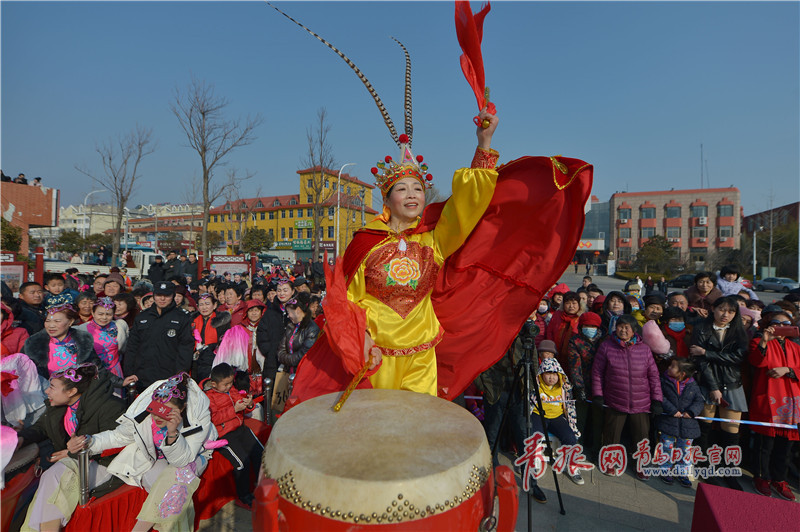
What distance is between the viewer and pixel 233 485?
135 inches

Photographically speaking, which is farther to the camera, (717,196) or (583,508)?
(717,196)

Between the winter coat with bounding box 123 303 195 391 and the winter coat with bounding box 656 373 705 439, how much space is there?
4.78 m

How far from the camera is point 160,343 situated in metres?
4.39

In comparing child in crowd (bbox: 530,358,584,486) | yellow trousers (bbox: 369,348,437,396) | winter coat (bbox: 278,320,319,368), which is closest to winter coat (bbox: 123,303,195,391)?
winter coat (bbox: 278,320,319,368)

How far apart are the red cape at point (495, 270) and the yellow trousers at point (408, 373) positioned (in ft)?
0.40

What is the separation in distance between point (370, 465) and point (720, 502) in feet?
6.41

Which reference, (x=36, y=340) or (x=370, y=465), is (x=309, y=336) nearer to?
(x=36, y=340)

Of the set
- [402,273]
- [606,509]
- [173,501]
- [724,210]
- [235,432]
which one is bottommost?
[606,509]

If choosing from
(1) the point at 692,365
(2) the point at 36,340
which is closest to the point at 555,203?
(1) the point at 692,365

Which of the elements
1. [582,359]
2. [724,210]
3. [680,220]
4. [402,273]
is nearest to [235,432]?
[402,273]

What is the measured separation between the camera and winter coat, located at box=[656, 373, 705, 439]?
3.76m

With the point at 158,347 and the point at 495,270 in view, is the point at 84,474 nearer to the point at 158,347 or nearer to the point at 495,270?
the point at 158,347

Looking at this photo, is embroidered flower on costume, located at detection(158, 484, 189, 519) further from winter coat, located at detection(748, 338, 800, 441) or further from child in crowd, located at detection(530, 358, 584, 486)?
winter coat, located at detection(748, 338, 800, 441)

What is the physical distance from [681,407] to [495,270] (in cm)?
241
